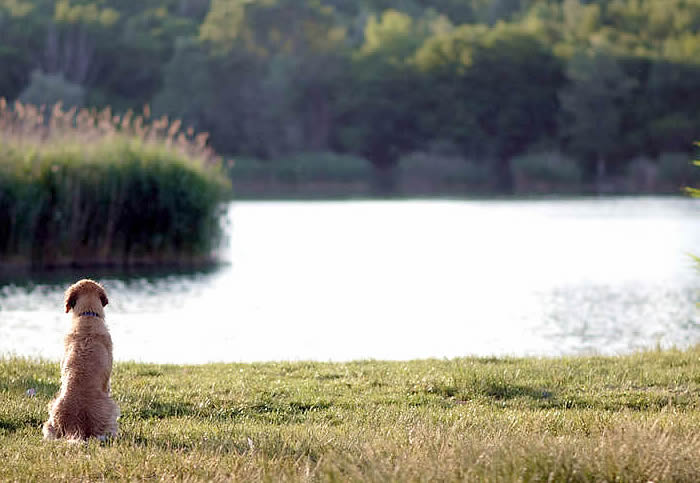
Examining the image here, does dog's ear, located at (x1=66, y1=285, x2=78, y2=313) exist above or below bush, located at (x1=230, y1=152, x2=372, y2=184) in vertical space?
below

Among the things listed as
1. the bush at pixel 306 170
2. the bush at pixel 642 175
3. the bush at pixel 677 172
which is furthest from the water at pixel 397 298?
the bush at pixel 306 170

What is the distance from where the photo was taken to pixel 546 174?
2427 inches

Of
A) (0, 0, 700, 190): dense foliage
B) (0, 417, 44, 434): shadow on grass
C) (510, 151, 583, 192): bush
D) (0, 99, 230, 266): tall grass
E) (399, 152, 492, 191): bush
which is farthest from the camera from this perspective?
(0, 0, 700, 190): dense foliage

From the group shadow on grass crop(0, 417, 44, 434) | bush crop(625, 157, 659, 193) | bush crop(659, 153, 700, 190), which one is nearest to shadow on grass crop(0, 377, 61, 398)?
shadow on grass crop(0, 417, 44, 434)

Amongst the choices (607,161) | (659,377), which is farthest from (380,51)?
(659,377)

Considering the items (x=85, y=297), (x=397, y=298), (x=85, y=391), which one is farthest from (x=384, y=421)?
(x=397, y=298)

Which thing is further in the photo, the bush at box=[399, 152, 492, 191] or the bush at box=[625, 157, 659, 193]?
the bush at box=[399, 152, 492, 191]

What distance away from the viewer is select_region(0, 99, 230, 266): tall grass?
2044 centimetres

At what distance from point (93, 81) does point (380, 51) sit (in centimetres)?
2197

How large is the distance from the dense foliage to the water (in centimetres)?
3670

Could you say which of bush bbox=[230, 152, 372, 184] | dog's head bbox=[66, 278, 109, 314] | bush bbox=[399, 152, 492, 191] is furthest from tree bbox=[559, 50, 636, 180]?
dog's head bbox=[66, 278, 109, 314]

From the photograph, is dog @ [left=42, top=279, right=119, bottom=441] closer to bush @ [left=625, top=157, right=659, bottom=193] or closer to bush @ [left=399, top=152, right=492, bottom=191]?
bush @ [left=625, top=157, right=659, bottom=193]

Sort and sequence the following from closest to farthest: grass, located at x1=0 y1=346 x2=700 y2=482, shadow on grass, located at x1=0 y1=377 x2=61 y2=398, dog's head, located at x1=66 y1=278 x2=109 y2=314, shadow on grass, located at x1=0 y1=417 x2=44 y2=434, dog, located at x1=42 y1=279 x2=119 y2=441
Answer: grass, located at x1=0 y1=346 x2=700 y2=482 < dog, located at x1=42 y1=279 x2=119 y2=441 < dog's head, located at x1=66 y1=278 x2=109 y2=314 < shadow on grass, located at x1=0 y1=417 x2=44 y2=434 < shadow on grass, located at x1=0 y1=377 x2=61 y2=398

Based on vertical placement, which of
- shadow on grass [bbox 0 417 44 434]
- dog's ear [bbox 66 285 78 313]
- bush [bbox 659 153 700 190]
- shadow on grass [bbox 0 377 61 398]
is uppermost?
bush [bbox 659 153 700 190]
